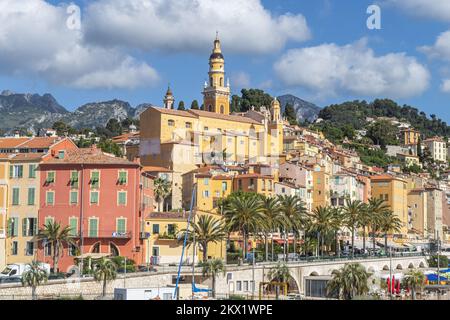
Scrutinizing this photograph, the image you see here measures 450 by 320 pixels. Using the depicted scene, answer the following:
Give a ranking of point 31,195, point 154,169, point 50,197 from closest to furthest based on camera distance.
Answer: point 50,197 → point 31,195 → point 154,169

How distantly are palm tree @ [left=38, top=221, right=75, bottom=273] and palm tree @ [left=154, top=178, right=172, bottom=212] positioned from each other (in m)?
28.2

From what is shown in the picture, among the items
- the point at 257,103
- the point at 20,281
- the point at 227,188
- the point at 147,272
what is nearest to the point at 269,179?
the point at 227,188

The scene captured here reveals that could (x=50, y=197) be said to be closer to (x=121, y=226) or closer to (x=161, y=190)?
(x=121, y=226)

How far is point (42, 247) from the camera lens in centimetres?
6975

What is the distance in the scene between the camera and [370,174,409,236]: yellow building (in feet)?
443

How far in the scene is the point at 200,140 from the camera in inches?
4636

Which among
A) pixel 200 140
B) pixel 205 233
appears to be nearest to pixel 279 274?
pixel 205 233

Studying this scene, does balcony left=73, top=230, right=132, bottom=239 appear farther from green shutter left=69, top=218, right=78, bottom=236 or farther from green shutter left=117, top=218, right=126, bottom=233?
green shutter left=69, top=218, right=78, bottom=236

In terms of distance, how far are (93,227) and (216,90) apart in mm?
79146

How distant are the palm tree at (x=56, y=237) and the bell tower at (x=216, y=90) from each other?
80362 millimetres

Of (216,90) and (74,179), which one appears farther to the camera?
(216,90)

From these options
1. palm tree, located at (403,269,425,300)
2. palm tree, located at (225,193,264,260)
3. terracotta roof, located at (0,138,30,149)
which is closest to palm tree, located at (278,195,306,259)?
palm tree, located at (225,193,264,260)

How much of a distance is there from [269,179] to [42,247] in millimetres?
38340
